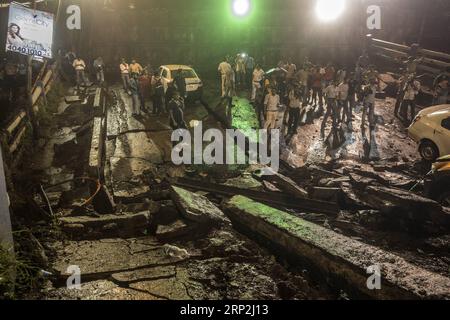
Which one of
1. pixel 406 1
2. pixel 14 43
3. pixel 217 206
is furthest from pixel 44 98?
pixel 406 1

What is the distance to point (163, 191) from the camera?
8422mm

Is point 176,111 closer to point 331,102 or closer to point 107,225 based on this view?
point 107,225

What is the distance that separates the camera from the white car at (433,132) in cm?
1050

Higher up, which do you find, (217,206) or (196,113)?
(196,113)

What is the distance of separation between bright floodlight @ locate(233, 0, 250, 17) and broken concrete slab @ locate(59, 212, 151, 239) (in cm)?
1974

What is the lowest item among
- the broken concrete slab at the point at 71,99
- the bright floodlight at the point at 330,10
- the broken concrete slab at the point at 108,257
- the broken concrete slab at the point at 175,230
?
the broken concrete slab at the point at 108,257

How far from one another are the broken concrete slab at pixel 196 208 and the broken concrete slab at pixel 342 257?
18.4 inches

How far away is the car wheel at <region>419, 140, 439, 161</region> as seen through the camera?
10.8 meters

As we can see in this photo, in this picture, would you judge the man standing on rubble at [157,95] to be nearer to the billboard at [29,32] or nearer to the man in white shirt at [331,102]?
the billboard at [29,32]

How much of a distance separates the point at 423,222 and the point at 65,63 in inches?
807

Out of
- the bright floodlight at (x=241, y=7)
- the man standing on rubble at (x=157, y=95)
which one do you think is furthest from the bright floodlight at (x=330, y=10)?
the man standing on rubble at (x=157, y=95)

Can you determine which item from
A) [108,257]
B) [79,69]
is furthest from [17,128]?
[79,69]

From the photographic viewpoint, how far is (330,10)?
2288cm
